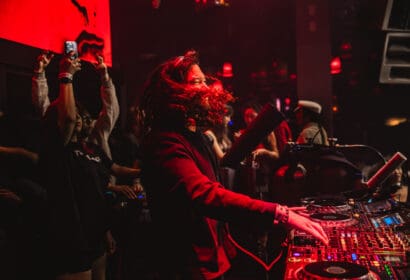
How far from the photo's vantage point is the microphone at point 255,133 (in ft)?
5.44

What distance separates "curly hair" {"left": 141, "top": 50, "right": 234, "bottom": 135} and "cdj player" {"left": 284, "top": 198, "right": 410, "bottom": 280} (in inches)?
29.3

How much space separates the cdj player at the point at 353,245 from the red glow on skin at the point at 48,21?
2.23 metres

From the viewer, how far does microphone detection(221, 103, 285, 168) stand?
1.66 meters

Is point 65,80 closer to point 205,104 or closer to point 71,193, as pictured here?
point 71,193

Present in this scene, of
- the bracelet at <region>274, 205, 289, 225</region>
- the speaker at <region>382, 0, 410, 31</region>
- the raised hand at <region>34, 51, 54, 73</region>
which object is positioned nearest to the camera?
the bracelet at <region>274, 205, 289, 225</region>

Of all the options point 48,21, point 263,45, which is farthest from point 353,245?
point 263,45

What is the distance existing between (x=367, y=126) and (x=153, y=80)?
10.0 m

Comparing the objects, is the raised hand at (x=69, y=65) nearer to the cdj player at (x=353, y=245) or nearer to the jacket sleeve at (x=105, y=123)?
the jacket sleeve at (x=105, y=123)

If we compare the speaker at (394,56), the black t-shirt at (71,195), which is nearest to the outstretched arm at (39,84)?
the black t-shirt at (71,195)

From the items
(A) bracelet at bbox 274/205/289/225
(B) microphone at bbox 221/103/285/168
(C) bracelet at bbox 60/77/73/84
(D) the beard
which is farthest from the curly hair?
(C) bracelet at bbox 60/77/73/84

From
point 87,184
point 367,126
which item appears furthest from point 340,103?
point 87,184

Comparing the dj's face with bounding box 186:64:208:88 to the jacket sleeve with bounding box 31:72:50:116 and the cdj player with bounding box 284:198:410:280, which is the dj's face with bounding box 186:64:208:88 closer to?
the cdj player with bounding box 284:198:410:280

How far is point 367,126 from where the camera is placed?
10828mm

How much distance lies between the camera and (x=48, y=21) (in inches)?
121
